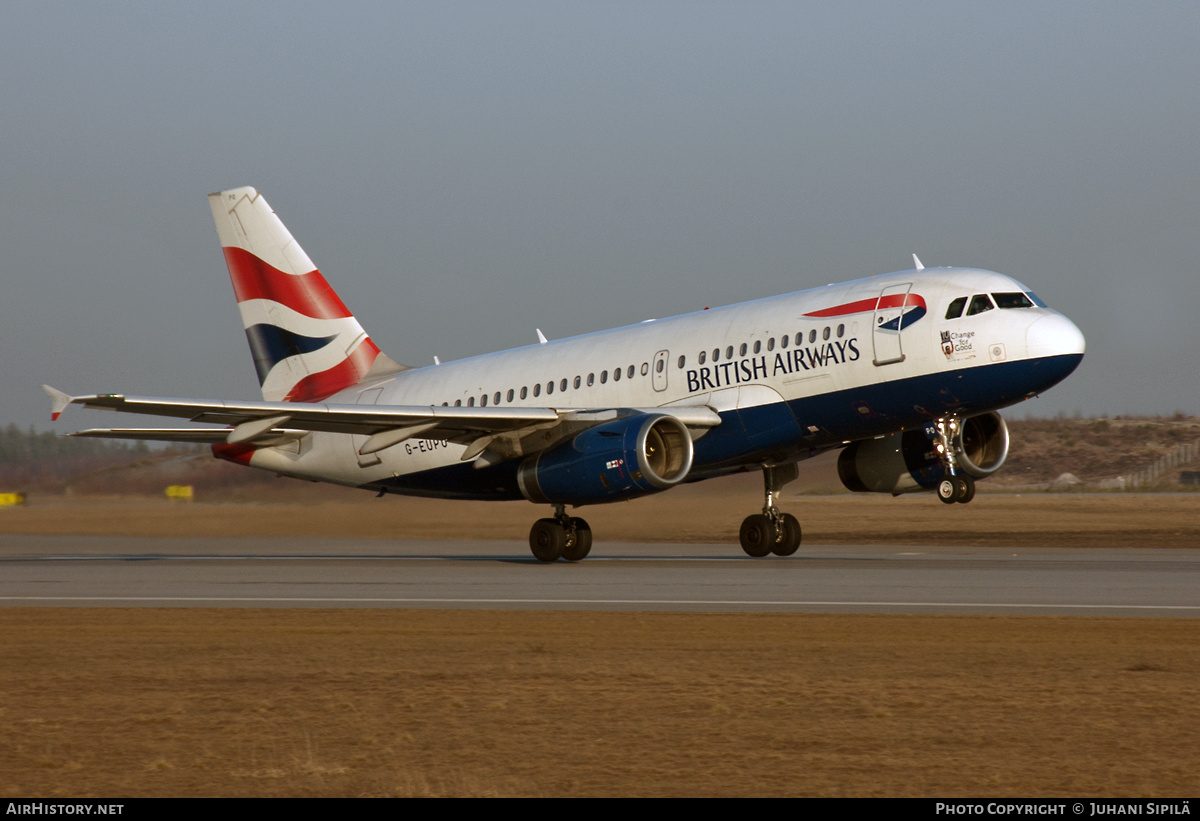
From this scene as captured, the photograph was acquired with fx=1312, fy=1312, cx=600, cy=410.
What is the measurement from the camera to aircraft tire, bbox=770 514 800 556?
2930 cm

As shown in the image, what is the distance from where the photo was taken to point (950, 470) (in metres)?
25.6

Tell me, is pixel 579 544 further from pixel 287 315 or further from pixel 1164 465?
pixel 1164 465

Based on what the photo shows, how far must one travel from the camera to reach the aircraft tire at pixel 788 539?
29.3 meters

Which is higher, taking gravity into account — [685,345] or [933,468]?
[685,345]

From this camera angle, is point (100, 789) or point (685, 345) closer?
point (100, 789)

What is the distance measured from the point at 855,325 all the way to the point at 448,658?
14570 millimetres

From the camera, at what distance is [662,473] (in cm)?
2570

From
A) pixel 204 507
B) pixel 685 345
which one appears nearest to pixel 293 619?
pixel 685 345

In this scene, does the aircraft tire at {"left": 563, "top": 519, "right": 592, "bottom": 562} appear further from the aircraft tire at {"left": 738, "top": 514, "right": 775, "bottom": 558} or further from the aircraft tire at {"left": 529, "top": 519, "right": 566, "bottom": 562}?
the aircraft tire at {"left": 738, "top": 514, "right": 775, "bottom": 558}

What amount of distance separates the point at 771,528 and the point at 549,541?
510 centimetres

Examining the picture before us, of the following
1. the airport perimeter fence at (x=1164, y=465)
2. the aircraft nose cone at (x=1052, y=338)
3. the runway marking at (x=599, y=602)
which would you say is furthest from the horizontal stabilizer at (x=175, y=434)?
the airport perimeter fence at (x=1164, y=465)

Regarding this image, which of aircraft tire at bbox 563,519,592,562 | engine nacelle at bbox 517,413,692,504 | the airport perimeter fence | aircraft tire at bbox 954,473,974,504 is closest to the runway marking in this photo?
engine nacelle at bbox 517,413,692,504
